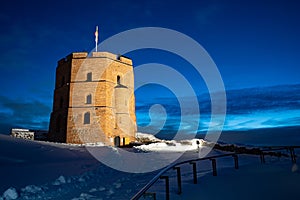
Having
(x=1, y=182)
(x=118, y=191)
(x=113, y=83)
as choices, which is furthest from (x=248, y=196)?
(x=113, y=83)

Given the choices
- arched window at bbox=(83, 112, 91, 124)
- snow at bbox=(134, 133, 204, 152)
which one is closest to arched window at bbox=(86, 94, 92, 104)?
arched window at bbox=(83, 112, 91, 124)

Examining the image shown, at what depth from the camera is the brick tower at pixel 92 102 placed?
30.5 meters

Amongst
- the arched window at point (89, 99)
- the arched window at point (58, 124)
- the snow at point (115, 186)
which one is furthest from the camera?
the arched window at point (58, 124)

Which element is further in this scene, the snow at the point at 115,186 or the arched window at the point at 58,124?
the arched window at the point at 58,124

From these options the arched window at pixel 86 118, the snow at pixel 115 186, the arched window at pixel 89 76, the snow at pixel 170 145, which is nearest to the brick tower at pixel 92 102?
the arched window at pixel 86 118

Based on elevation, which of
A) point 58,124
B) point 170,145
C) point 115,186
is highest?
point 58,124

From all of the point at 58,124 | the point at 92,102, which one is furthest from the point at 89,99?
the point at 58,124

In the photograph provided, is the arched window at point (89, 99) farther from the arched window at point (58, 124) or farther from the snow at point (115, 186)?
the snow at point (115, 186)

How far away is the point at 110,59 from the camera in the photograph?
1291 inches

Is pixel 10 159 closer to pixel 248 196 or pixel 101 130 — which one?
pixel 248 196

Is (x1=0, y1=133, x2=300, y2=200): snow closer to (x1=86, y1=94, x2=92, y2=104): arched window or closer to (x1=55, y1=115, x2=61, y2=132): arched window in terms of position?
(x1=86, y1=94, x2=92, y2=104): arched window

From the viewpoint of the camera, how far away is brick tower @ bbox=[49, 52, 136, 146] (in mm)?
30531

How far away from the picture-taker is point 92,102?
1243 inches

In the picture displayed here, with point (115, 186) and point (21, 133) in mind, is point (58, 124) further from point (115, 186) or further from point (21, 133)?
point (115, 186)
